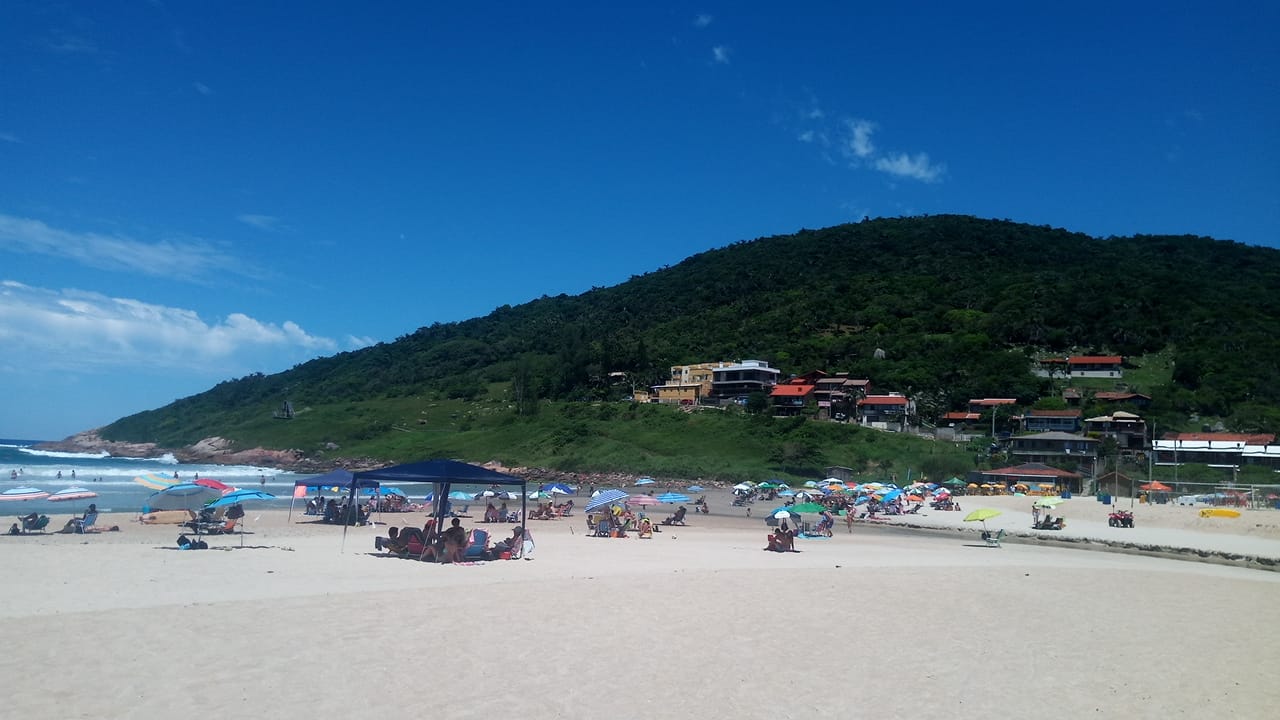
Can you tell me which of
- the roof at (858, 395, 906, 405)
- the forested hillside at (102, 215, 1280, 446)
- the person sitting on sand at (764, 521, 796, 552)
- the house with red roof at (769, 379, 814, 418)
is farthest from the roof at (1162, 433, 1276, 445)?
the person sitting on sand at (764, 521, 796, 552)

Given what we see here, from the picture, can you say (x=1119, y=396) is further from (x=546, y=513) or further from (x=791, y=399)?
(x=546, y=513)

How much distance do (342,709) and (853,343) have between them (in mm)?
100047

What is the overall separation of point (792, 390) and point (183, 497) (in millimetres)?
68826

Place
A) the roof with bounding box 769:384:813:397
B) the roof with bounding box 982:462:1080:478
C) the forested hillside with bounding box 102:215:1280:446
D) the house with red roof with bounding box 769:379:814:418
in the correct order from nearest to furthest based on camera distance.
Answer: the roof with bounding box 982:462:1080:478 → the house with red roof with bounding box 769:379:814:418 → the roof with bounding box 769:384:813:397 → the forested hillside with bounding box 102:215:1280:446

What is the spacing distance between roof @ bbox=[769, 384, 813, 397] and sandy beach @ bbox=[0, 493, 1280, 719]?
6506 centimetres

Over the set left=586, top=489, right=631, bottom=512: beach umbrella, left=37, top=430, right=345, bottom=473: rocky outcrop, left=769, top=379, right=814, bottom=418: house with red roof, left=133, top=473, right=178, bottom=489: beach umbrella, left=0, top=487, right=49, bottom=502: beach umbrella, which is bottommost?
left=37, top=430, right=345, bottom=473: rocky outcrop

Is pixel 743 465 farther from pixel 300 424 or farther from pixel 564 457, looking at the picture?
pixel 300 424

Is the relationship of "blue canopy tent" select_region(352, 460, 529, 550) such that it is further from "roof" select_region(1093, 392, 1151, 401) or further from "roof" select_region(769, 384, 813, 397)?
"roof" select_region(1093, 392, 1151, 401)

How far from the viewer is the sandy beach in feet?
25.5

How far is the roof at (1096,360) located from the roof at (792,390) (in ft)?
105

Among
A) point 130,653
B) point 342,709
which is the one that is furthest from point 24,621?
point 342,709

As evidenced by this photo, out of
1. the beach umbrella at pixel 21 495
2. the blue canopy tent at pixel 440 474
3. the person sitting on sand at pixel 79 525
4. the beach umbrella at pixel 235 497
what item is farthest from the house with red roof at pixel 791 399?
the blue canopy tent at pixel 440 474

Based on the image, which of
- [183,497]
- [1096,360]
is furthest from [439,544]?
[1096,360]

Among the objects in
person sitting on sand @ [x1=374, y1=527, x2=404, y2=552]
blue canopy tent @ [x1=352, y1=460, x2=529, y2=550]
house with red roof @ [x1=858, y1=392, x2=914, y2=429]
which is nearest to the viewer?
blue canopy tent @ [x1=352, y1=460, x2=529, y2=550]
